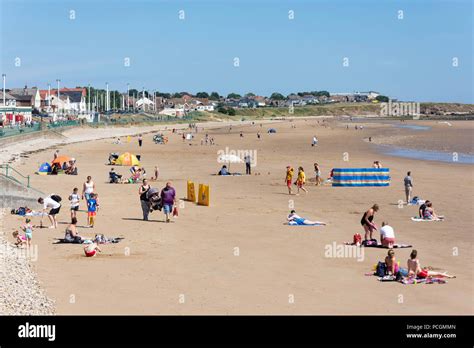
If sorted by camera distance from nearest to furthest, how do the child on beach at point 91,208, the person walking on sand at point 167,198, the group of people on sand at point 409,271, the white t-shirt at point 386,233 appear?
the group of people on sand at point 409,271 < the white t-shirt at point 386,233 < the child on beach at point 91,208 < the person walking on sand at point 167,198

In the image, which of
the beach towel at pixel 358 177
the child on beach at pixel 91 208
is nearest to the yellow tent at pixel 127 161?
the beach towel at pixel 358 177

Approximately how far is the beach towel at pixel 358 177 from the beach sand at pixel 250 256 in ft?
2.07

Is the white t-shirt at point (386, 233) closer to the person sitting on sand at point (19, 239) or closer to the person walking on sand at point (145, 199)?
the person walking on sand at point (145, 199)

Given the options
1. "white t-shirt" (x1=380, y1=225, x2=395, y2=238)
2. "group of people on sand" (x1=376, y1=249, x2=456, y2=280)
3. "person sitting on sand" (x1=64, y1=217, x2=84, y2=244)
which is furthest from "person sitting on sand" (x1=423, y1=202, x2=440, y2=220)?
"person sitting on sand" (x1=64, y1=217, x2=84, y2=244)

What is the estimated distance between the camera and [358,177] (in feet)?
101

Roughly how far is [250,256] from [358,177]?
14.8 meters

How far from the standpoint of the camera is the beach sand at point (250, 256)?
1298 cm

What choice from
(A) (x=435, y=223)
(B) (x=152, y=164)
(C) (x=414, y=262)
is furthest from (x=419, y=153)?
(C) (x=414, y=262)

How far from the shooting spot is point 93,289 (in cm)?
1371

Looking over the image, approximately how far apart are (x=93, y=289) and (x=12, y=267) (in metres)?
2.26

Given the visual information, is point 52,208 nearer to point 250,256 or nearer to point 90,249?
point 90,249

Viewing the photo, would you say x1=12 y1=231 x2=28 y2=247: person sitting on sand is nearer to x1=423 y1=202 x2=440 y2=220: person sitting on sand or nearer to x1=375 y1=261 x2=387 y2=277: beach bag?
x1=375 y1=261 x2=387 y2=277: beach bag

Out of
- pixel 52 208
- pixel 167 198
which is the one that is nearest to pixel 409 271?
pixel 167 198
